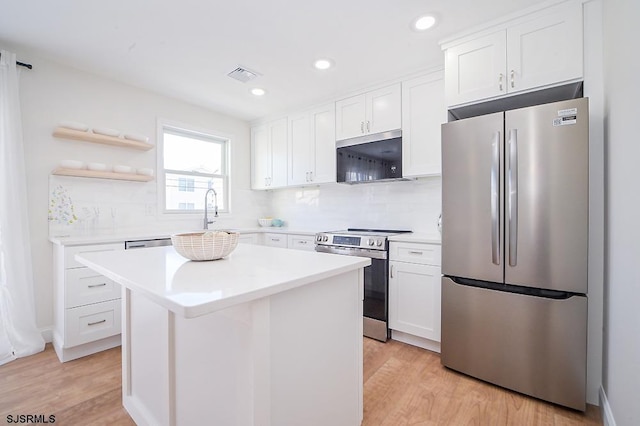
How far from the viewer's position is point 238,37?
222cm

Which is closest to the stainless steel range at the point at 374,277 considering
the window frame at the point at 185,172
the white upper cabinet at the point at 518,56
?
the white upper cabinet at the point at 518,56

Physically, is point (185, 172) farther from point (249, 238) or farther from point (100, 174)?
point (249, 238)

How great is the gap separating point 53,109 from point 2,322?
70.9 inches

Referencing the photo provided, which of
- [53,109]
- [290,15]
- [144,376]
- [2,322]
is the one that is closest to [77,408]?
[144,376]

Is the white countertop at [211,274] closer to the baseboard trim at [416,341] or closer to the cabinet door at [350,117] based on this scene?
the baseboard trim at [416,341]

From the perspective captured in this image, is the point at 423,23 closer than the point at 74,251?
Yes

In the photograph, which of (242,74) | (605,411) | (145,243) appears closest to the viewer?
(605,411)

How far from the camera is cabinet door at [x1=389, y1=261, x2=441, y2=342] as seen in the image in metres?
2.36

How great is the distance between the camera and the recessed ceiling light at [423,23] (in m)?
2.00

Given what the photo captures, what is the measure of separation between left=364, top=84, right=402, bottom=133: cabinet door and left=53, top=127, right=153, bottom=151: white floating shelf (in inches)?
91.6

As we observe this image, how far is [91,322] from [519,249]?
320 centimetres

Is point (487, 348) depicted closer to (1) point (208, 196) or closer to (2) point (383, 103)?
(2) point (383, 103)

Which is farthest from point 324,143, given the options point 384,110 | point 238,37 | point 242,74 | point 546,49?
point 546,49

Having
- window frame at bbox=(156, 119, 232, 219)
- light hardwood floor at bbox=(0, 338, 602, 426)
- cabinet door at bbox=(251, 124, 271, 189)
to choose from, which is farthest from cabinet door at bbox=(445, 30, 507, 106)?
window frame at bbox=(156, 119, 232, 219)
